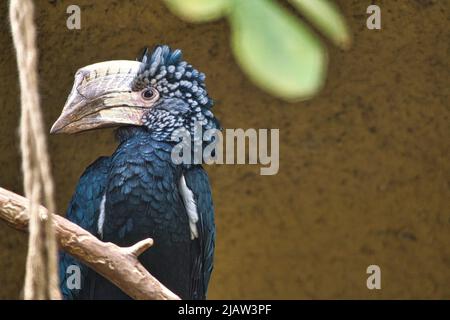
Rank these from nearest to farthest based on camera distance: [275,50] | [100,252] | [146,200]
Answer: [275,50] < [100,252] < [146,200]

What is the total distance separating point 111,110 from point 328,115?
1103 mm

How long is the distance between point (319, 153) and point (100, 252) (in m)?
1.48

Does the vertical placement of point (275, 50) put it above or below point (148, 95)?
below

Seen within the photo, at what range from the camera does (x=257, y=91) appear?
2885mm

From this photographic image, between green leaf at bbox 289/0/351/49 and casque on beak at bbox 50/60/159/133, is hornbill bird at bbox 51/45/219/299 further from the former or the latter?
green leaf at bbox 289/0/351/49

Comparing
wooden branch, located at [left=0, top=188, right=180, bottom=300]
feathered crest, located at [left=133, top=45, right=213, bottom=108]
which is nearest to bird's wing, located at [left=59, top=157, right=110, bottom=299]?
feathered crest, located at [left=133, top=45, right=213, bottom=108]

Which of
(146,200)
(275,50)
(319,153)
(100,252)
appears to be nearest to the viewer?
(275,50)

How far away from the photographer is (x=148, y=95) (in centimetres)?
214

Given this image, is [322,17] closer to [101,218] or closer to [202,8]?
[202,8]

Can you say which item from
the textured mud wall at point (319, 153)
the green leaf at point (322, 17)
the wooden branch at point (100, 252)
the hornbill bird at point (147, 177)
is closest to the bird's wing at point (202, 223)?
the hornbill bird at point (147, 177)

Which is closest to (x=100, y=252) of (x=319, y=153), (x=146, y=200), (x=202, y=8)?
(x=146, y=200)

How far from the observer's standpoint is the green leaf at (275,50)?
18.6 inches

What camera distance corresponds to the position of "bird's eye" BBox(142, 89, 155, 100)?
2.13 m
